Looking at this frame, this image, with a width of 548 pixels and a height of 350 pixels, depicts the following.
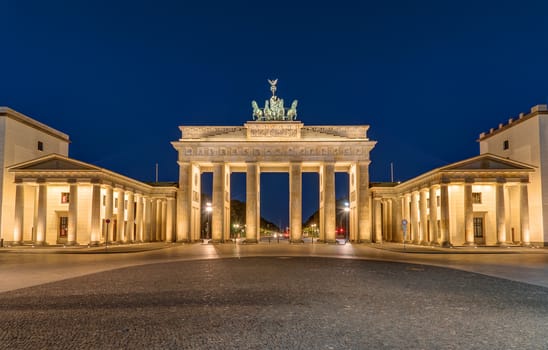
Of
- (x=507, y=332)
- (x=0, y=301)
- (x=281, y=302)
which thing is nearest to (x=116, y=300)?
(x=0, y=301)

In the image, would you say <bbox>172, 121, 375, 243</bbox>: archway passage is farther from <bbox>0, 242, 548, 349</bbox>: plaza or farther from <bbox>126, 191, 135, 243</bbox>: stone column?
<bbox>0, 242, 548, 349</bbox>: plaza

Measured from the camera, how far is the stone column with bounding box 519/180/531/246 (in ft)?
169

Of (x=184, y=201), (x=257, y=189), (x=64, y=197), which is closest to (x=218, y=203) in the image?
(x=184, y=201)

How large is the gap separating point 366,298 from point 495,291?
5.05 meters

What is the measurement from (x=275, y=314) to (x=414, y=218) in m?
56.1

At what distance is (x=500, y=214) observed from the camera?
5228 cm

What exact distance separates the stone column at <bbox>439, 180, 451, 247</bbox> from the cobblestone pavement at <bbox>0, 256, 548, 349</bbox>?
3458 centimetres

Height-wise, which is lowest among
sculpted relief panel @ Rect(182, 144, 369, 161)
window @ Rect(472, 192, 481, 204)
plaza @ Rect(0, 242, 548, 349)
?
plaza @ Rect(0, 242, 548, 349)

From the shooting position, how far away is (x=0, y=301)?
13469mm

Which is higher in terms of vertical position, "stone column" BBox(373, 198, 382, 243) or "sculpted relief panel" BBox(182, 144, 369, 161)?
"sculpted relief panel" BBox(182, 144, 369, 161)

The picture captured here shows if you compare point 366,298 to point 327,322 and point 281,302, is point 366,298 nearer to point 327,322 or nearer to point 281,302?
point 281,302

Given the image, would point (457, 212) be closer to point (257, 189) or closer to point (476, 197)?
point (476, 197)

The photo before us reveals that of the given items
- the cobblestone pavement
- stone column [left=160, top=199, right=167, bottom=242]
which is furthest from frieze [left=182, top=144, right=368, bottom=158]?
the cobblestone pavement

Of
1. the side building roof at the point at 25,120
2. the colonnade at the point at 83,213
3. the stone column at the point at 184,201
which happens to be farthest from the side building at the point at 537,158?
the side building roof at the point at 25,120
